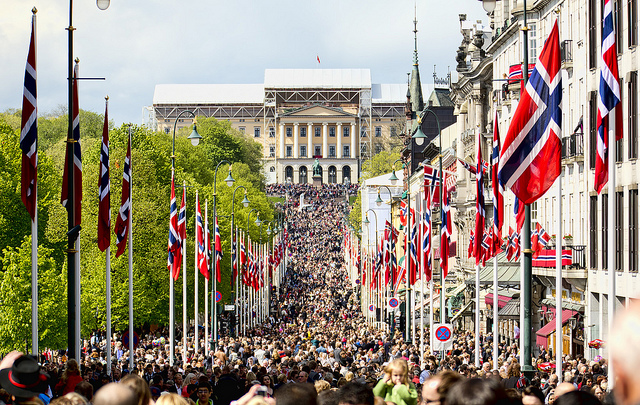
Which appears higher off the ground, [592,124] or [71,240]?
[592,124]

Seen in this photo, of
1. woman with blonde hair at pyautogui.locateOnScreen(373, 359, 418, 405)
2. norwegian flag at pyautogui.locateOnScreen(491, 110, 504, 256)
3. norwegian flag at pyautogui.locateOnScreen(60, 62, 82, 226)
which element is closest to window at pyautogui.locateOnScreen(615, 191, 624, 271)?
norwegian flag at pyautogui.locateOnScreen(491, 110, 504, 256)

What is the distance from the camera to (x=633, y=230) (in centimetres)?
2456

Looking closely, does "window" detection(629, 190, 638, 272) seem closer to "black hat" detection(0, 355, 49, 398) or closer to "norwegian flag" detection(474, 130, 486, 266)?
"norwegian flag" detection(474, 130, 486, 266)

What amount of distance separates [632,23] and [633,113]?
2157 mm

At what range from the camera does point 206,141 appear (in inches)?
4948

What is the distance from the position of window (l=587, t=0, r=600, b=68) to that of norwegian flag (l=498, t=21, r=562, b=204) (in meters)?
13.1

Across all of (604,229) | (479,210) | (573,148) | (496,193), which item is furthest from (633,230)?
(573,148)

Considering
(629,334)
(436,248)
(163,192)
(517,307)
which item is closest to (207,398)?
(629,334)

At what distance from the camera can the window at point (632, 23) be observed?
24.1m

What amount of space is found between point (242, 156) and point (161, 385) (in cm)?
11726

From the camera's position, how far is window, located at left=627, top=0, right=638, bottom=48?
2411cm

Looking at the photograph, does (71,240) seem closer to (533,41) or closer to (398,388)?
(398,388)

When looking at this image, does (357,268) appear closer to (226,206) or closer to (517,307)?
(226,206)

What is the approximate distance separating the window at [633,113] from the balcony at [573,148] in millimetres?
6300
